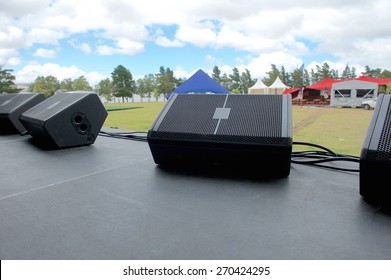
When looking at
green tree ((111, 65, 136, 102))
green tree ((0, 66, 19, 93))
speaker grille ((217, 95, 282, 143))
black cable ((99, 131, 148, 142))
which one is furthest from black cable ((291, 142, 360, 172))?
green tree ((111, 65, 136, 102))

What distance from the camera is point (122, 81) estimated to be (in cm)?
1289

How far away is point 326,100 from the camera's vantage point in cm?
523

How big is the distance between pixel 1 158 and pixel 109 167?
0.85 meters

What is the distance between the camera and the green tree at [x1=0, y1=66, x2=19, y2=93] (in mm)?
6105

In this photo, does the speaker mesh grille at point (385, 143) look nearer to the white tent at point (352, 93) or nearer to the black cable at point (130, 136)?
the black cable at point (130, 136)

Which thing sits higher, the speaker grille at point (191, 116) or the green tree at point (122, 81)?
the green tree at point (122, 81)

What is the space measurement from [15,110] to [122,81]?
1076 centimetres

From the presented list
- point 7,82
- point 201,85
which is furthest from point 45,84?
point 201,85

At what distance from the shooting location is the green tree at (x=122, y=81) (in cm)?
1133

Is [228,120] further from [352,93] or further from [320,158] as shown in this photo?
[352,93]

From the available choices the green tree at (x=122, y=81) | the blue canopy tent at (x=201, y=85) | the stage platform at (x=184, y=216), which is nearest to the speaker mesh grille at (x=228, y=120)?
the stage platform at (x=184, y=216)

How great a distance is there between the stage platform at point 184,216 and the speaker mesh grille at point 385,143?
19cm

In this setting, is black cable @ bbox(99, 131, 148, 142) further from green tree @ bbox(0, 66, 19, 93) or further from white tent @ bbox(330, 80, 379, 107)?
green tree @ bbox(0, 66, 19, 93)

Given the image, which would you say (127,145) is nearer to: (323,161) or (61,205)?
(61,205)
